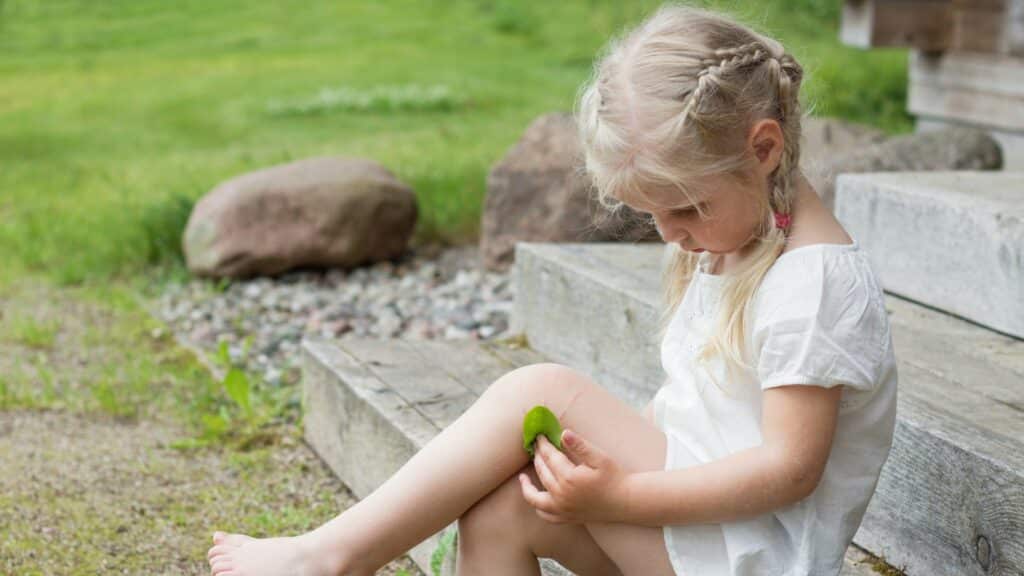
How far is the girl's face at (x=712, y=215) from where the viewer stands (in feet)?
5.90

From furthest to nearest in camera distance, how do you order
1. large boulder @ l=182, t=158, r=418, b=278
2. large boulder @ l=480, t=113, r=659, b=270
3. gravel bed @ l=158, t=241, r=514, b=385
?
1. large boulder @ l=182, t=158, r=418, b=278
2. large boulder @ l=480, t=113, r=659, b=270
3. gravel bed @ l=158, t=241, r=514, b=385

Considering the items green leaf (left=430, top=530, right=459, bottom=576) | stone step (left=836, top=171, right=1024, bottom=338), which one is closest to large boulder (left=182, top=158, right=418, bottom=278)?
stone step (left=836, top=171, right=1024, bottom=338)

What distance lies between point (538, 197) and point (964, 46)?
9.41 feet

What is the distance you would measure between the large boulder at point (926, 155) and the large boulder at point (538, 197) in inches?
37.6

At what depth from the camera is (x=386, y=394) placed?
3.08m

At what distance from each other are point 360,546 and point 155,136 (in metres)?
7.57

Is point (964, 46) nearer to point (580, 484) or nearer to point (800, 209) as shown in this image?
point (800, 209)

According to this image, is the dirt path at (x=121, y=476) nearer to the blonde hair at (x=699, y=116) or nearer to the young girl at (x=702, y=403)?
the young girl at (x=702, y=403)

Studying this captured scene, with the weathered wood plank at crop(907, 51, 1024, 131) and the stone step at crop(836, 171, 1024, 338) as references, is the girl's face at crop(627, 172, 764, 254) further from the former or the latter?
the weathered wood plank at crop(907, 51, 1024, 131)

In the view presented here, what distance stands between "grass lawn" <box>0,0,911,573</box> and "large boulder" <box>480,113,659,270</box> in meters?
0.31

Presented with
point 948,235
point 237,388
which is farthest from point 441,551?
point 237,388

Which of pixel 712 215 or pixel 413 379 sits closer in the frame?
pixel 712 215

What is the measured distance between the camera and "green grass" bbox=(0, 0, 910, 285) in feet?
20.9

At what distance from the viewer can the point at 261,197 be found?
18.2 feet
